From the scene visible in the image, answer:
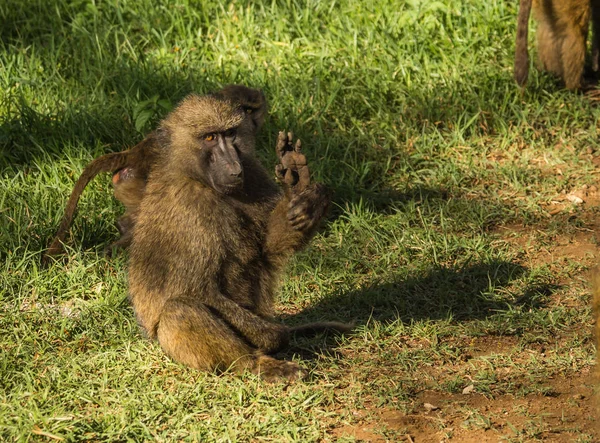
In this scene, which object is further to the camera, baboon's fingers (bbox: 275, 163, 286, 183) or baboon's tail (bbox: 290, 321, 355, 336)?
baboon's tail (bbox: 290, 321, 355, 336)

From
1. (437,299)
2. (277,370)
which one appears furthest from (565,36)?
(277,370)

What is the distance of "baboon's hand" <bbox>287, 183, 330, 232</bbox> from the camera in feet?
13.1

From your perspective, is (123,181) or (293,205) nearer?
(293,205)

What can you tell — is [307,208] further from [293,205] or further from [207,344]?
[207,344]

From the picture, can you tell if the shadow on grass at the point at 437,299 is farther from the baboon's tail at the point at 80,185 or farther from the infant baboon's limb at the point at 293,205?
the baboon's tail at the point at 80,185

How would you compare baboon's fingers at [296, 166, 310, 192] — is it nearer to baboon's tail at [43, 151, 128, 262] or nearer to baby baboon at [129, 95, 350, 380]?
baby baboon at [129, 95, 350, 380]

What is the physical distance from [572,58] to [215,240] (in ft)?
11.4

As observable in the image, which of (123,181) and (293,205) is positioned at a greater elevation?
(293,205)

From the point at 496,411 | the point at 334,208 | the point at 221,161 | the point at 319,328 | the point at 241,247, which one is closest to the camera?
the point at 496,411

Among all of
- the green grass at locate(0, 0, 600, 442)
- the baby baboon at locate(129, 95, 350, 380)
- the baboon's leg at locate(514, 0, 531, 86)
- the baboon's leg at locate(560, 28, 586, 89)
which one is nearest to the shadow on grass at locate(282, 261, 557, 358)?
the green grass at locate(0, 0, 600, 442)

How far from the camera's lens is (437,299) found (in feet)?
15.9

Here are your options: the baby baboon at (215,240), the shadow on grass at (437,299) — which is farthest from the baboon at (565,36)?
the baby baboon at (215,240)

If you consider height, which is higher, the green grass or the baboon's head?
the baboon's head

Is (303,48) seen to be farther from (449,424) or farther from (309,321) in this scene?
(449,424)
